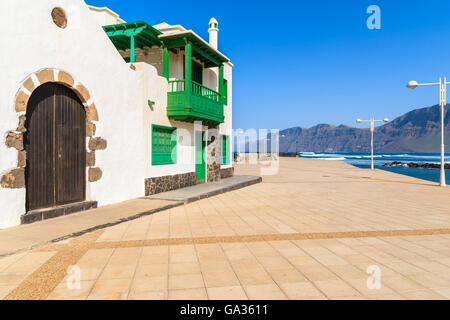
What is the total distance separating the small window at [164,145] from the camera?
10867 millimetres

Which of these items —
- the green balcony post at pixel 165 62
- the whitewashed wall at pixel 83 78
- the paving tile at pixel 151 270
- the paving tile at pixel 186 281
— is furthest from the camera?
the green balcony post at pixel 165 62

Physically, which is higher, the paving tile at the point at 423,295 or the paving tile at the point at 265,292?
the paving tile at the point at 265,292

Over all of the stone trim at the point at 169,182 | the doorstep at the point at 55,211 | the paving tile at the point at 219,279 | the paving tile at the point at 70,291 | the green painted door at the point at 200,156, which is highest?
the green painted door at the point at 200,156

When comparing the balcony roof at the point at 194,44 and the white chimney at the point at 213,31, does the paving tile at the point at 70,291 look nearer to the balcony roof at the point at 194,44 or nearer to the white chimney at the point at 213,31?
the balcony roof at the point at 194,44

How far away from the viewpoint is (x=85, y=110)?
8.02 m

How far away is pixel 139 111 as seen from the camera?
10.0 m

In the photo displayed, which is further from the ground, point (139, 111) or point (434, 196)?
point (139, 111)

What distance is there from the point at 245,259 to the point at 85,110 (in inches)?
237

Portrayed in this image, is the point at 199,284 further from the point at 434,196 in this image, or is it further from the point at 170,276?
the point at 434,196

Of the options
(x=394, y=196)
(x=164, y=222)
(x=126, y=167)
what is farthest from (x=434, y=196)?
(x=126, y=167)

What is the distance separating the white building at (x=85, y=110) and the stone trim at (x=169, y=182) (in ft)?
0.12

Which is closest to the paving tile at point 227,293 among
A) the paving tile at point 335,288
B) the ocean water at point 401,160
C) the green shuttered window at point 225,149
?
the paving tile at point 335,288

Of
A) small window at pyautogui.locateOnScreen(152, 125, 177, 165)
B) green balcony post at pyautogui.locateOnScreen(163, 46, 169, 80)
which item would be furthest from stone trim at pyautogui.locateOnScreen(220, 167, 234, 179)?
green balcony post at pyautogui.locateOnScreen(163, 46, 169, 80)
